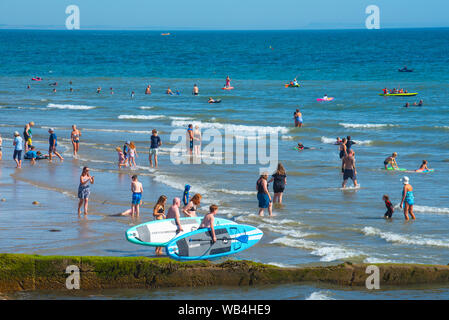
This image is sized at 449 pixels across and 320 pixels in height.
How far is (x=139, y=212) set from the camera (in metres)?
17.7

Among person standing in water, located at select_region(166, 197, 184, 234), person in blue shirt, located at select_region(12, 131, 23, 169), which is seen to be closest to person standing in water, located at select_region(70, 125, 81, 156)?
person in blue shirt, located at select_region(12, 131, 23, 169)

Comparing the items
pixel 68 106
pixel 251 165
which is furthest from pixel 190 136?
pixel 68 106

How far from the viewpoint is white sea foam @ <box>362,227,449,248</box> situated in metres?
15.2

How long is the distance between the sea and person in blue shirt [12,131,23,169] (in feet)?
2.69

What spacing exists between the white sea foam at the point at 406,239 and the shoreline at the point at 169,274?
3.83 meters

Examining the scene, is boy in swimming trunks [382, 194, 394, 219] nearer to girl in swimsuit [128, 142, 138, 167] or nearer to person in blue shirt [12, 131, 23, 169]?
girl in swimsuit [128, 142, 138, 167]

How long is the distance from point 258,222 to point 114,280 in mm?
6689

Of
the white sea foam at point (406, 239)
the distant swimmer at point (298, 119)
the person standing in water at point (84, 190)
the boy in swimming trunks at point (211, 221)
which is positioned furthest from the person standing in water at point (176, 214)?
the distant swimmer at point (298, 119)

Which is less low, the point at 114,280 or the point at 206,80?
the point at 206,80

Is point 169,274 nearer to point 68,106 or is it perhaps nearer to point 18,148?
point 18,148

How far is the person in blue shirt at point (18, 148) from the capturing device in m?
23.7

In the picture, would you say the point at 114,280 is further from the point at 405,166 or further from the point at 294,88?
the point at 294,88
